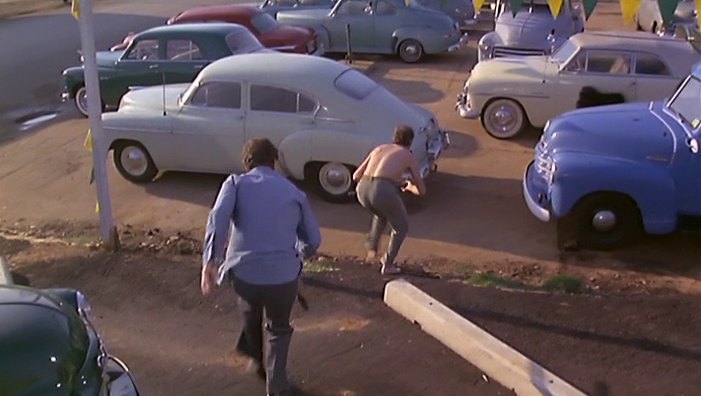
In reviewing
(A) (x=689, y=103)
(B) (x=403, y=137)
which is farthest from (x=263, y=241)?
(A) (x=689, y=103)

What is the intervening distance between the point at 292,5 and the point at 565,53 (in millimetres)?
8784

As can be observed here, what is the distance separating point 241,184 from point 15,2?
30.3m

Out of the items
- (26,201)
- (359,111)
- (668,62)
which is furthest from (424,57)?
(26,201)

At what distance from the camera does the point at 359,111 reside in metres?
10.6

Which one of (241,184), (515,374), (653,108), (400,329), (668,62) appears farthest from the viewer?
(668,62)

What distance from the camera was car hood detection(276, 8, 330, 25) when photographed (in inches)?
774

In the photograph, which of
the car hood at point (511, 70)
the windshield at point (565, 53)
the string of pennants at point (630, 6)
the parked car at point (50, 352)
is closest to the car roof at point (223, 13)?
the car hood at point (511, 70)

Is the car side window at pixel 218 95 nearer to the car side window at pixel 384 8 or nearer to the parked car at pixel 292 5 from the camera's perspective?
the car side window at pixel 384 8

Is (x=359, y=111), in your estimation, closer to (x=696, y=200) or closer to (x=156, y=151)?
(x=156, y=151)

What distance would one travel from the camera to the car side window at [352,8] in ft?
64.0

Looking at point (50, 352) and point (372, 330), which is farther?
point (372, 330)

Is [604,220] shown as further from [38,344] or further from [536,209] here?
[38,344]

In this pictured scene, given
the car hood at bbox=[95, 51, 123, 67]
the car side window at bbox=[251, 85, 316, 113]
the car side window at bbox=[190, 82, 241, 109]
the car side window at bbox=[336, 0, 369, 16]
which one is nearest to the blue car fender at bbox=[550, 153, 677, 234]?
the car side window at bbox=[251, 85, 316, 113]

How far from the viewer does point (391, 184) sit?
7879 millimetres
